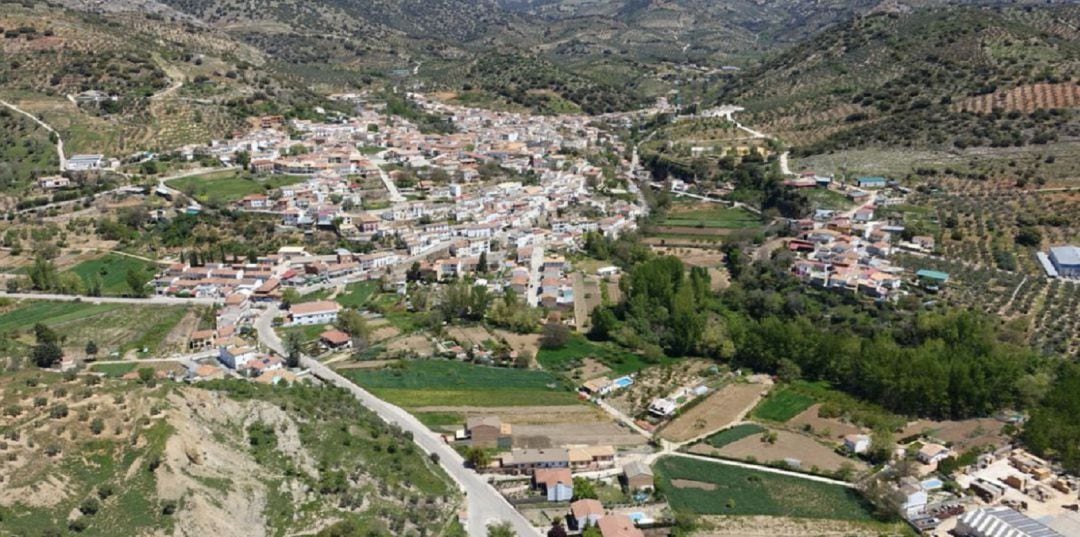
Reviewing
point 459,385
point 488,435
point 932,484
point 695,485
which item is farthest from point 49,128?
point 932,484

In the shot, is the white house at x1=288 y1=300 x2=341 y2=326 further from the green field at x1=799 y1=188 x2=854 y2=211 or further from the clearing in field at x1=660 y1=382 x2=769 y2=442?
the green field at x1=799 y1=188 x2=854 y2=211

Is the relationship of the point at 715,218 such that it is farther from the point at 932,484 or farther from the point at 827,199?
the point at 932,484

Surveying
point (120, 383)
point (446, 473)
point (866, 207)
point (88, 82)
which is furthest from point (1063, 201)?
point (88, 82)

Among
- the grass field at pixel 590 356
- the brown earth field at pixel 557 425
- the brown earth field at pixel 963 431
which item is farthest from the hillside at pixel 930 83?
the brown earth field at pixel 557 425

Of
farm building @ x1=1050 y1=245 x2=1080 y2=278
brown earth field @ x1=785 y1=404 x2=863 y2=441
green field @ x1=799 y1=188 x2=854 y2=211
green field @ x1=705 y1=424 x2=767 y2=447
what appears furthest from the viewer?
green field @ x1=799 y1=188 x2=854 y2=211

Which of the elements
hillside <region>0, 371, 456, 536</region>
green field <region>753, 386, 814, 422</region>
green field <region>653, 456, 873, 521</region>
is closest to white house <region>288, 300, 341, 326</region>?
hillside <region>0, 371, 456, 536</region>

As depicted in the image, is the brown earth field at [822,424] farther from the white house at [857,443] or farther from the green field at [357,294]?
the green field at [357,294]

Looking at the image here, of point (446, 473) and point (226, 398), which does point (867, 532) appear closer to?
point (446, 473)
